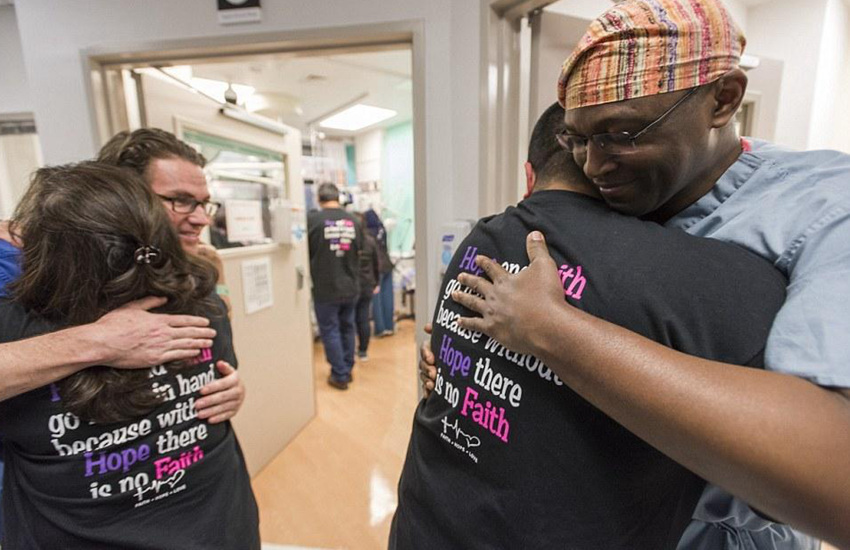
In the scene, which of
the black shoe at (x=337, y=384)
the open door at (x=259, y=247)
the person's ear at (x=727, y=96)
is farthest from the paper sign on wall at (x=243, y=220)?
the person's ear at (x=727, y=96)

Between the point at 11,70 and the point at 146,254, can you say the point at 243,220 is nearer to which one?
the point at 146,254

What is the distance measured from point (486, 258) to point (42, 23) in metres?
1.98

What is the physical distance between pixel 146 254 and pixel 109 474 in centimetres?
40

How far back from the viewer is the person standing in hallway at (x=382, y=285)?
14.4 feet

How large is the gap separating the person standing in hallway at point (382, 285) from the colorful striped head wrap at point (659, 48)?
3829 millimetres

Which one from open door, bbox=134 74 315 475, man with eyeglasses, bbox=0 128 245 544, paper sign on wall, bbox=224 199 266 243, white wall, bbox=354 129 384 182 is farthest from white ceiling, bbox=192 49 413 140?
man with eyeglasses, bbox=0 128 245 544

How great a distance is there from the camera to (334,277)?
3.31 meters

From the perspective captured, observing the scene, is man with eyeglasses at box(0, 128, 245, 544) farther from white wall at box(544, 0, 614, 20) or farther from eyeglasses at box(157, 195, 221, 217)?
white wall at box(544, 0, 614, 20)

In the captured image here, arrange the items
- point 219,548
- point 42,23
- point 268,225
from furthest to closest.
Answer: point 268,225 < point 42,23 < point 219,548

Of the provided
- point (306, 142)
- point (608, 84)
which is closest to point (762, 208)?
point (608, 84)

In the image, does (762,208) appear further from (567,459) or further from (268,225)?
(268,225)

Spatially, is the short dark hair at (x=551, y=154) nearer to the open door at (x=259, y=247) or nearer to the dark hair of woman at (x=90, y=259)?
the dark hair of woman at (x=90, y=259)

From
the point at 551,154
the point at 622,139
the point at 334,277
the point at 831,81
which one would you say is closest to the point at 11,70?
the point at 334,277

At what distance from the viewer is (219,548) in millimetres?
823
